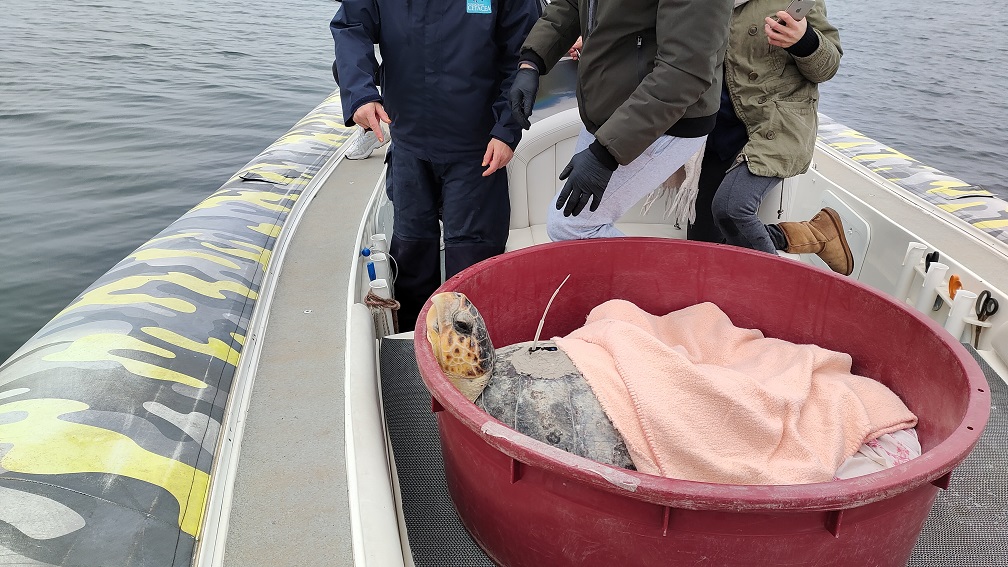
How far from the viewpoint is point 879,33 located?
1195 cm

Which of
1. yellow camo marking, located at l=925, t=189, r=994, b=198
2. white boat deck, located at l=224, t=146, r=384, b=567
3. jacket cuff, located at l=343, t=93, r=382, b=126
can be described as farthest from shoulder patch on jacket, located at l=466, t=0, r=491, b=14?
yellow camo marking, located at l=925, t=189, r=994, b=198

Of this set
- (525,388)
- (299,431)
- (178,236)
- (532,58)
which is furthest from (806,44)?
(178,236)

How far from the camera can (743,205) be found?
1.85 metres

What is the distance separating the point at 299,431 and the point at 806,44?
5.01 ft

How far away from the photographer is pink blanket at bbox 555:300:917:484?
122cm

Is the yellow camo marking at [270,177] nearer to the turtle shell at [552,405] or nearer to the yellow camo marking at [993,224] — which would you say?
the turtle shell at [552,405]

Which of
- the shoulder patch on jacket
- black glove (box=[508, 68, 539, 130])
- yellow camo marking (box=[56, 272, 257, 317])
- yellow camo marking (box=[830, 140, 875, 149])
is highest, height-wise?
the shoulder patch on jacket

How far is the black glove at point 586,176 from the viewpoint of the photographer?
144cm

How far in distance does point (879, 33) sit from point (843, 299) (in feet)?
41.9

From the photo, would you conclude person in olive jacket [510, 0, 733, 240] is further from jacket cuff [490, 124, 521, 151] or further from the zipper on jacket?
jacket cuff [490, 124, 521, 151]

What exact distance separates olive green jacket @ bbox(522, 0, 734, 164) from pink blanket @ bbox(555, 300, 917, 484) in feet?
1.42

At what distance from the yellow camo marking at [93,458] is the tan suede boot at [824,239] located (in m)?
1.70

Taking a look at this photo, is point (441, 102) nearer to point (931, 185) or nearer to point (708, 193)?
point (708, 193)

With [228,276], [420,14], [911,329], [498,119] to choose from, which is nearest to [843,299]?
[911,329]
